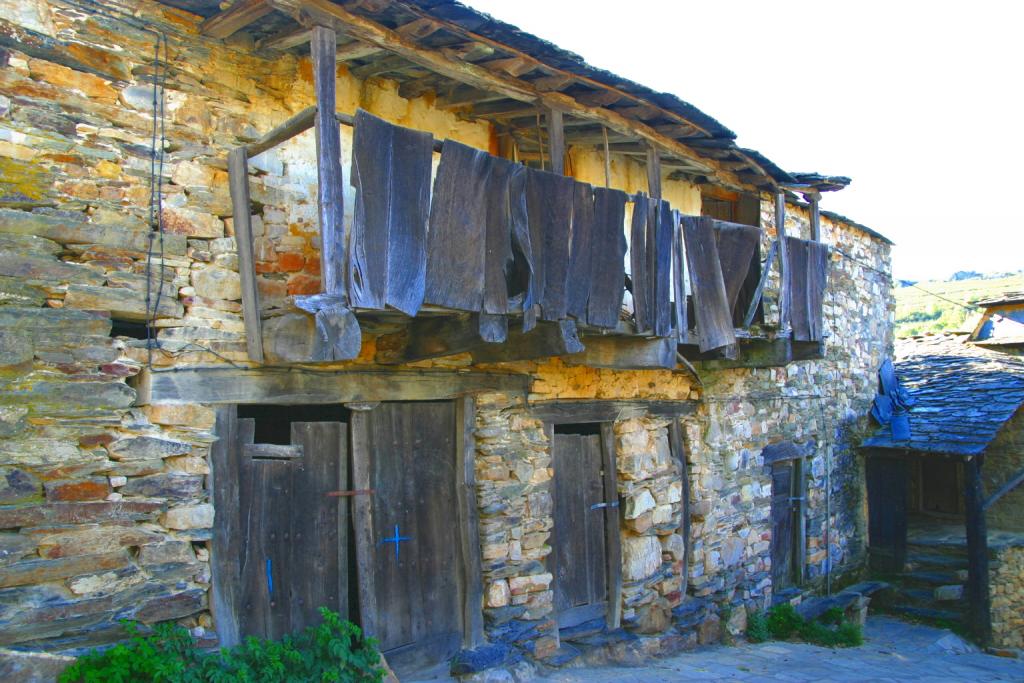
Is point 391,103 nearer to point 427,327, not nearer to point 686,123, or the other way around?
point 427,327

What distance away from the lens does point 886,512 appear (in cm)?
1096

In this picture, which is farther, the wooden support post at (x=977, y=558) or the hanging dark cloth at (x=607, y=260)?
the wooden support post at (x=977, y=558)

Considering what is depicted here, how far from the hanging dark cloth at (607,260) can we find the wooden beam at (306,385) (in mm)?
946

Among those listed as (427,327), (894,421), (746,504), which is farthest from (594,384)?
(894,421)

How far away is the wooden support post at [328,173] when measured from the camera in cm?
437

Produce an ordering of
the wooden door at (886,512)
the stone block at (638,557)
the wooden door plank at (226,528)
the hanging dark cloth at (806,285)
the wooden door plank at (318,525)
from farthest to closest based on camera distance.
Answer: the wooden door at (886,512) → the hanging dark cloth at (806,285) → the stone block at (638,557) → the wooden door plank at (318,525) → the wooden door plank at (226,528)

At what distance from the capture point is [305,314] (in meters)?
4.56

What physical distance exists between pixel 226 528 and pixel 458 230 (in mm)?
2155

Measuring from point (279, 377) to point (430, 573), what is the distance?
1.84m

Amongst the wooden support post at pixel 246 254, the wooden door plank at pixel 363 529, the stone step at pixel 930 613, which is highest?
the wooden support post at pixel 246 254

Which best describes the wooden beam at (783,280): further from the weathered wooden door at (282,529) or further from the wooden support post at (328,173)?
the wooden support post at (328,173)

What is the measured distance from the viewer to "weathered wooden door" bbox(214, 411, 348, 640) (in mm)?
4734

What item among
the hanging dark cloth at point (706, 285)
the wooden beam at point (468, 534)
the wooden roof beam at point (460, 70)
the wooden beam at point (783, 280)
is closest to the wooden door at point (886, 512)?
the wooden beam at point (783, 280)

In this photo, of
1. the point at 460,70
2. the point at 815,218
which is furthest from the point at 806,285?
the point at 460,70
